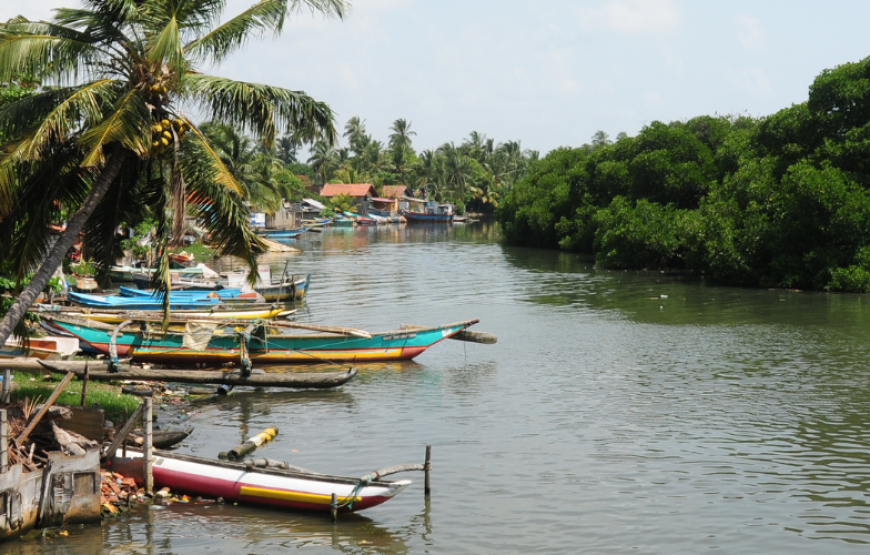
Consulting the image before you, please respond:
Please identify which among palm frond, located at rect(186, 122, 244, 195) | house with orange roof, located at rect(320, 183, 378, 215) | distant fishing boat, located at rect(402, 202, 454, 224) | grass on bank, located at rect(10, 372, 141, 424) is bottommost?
grass on bank, located at rect(10, 372, 141, 424)

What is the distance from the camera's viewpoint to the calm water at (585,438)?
529 inches

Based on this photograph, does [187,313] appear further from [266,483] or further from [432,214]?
[432,214]

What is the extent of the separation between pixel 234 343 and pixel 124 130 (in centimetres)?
1300

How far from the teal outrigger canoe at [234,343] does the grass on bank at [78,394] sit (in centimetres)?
384

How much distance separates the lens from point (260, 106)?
A: 14.3 meters

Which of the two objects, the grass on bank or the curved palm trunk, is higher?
the curved palm trunk

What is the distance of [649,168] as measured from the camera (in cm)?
5550

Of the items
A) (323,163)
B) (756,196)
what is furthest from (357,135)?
(756,196)

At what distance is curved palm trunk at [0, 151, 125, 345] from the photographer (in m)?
13.4

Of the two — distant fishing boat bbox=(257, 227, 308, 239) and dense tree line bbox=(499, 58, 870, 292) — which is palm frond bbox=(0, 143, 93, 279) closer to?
dense tree line bbox=(499, 58, 870, 292)

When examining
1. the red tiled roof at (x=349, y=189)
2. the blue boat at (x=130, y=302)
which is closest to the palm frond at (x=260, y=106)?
the blue boat at (x=130, y=302)

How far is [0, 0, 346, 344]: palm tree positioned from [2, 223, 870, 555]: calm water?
5.11 meters

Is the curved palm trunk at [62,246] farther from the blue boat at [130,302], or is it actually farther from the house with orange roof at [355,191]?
the house with orange roof at [355,191]

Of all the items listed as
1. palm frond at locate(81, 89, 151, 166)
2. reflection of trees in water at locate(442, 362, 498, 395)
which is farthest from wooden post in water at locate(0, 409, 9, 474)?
reflection of trees in water at locate(442, 362, 498, 395)
